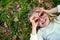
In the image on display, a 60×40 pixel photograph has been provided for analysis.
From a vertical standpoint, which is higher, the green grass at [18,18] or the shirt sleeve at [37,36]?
the green grass at [18,18]

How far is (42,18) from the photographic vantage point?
4.06ft

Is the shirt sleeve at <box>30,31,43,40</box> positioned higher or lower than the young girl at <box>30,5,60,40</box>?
lower

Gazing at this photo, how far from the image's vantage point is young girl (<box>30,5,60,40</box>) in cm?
117

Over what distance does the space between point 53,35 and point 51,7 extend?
0.65 ft

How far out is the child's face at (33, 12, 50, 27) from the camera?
48.1 inches

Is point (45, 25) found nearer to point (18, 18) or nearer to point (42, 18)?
point (42, 18)

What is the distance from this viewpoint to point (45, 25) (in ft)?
4.01

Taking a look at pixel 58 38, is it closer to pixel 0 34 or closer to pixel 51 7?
pixel 51 7

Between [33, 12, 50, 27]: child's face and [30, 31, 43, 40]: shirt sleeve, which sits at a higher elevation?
[33, 12, 50, 27]: child's face

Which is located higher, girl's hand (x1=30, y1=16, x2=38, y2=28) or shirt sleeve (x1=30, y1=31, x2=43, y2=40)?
girl's hand (x1=30, y1=16, x2=38, y2=28)

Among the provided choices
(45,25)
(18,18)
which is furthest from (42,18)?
(18,18)

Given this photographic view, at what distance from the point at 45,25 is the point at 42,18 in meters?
0.05

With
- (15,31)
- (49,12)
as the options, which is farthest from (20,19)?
(49,12)

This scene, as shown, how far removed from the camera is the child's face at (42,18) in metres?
1.22
